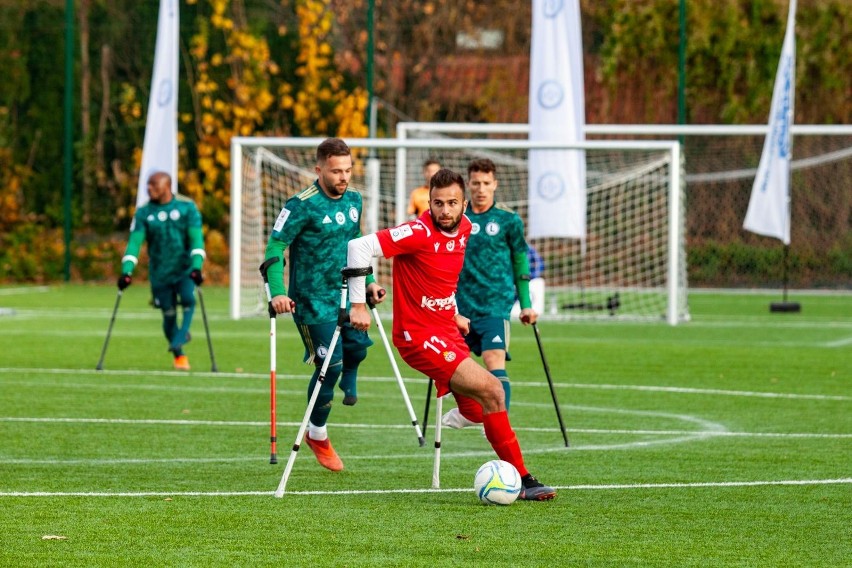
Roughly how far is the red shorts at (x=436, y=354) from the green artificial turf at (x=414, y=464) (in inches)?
27.0

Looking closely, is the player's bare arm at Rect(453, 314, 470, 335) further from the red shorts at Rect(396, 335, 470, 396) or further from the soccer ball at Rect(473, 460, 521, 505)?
the soccer ball at Rect(473, 460, 521, 505)

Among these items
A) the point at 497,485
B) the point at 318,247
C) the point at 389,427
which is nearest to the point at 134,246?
the point at 389,427

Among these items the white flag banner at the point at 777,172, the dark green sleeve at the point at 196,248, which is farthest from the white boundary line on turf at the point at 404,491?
the white flag banner at the point at 777,172

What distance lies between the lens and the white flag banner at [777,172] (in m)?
23.4

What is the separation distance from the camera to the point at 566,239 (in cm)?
2534

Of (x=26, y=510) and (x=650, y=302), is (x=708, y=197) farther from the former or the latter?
(x=26, y=510)

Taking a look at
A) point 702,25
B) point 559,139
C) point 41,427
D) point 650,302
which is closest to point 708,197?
point 702,25

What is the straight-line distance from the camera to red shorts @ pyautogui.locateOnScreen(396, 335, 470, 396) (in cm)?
813

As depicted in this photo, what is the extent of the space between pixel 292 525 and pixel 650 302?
17.6m

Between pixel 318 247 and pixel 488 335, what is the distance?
2098mm

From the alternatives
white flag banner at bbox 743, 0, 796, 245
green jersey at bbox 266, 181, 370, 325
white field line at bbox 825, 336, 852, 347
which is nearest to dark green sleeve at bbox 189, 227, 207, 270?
green jersey at bbox 266, 181, 370, 325

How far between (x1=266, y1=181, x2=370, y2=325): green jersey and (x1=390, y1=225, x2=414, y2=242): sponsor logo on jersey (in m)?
1.25

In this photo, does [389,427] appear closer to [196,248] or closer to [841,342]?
[196,248]

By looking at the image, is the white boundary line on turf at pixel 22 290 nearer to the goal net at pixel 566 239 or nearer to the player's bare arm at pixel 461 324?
the goal net at pixel 566 239
